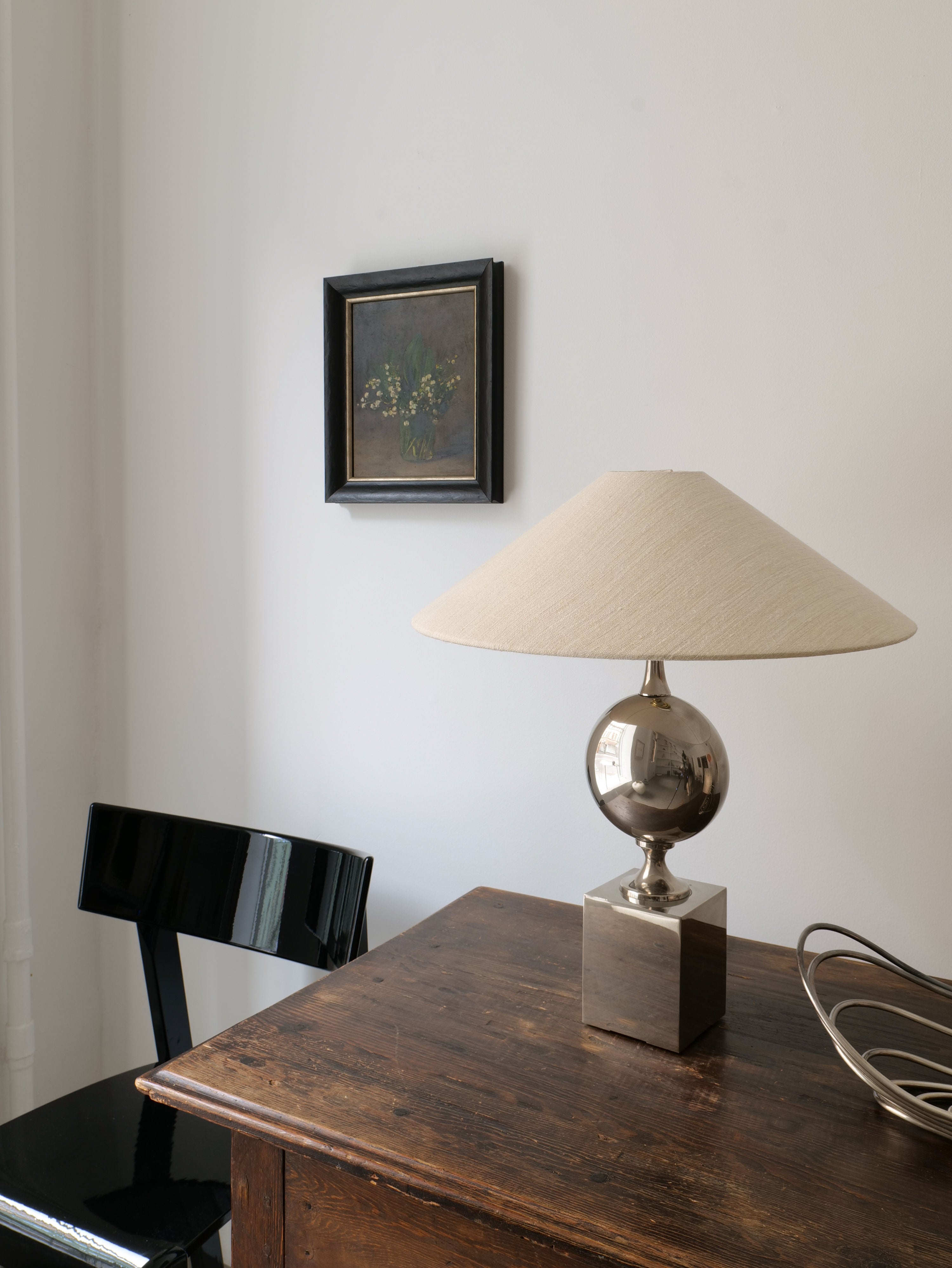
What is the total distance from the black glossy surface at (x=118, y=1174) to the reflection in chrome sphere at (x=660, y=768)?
71 centimetres

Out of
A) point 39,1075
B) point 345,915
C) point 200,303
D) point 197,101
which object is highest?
point 197,101

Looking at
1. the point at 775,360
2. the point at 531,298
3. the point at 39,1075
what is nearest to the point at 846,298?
the point at 775,360

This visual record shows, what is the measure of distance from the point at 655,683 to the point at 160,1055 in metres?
1.06

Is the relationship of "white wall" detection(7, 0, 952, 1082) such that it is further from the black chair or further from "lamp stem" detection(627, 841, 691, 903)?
"lamp stem" detection(627, 841, 691, 903)

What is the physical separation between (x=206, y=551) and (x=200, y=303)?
436 mm

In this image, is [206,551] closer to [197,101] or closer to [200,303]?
[200,303]

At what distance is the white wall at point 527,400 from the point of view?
122cm

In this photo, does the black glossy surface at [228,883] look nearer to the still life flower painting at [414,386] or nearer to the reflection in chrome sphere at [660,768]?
the reflection in chrome sphere at [660,768]

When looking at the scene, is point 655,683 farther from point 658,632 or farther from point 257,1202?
point 257,1202

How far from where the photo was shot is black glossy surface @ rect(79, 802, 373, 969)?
4.57 ft

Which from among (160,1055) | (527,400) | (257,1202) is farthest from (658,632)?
(160,1055)

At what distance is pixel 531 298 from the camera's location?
1436 millimetres

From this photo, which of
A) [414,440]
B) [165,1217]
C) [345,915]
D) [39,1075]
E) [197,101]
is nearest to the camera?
[165,1217]

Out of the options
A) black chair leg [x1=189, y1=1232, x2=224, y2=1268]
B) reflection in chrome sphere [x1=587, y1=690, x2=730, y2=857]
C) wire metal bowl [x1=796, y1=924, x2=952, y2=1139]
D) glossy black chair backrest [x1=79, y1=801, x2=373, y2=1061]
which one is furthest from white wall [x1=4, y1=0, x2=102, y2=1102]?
wire metal bowl [x1=796, y1=924, x2=952, y2=1139]
